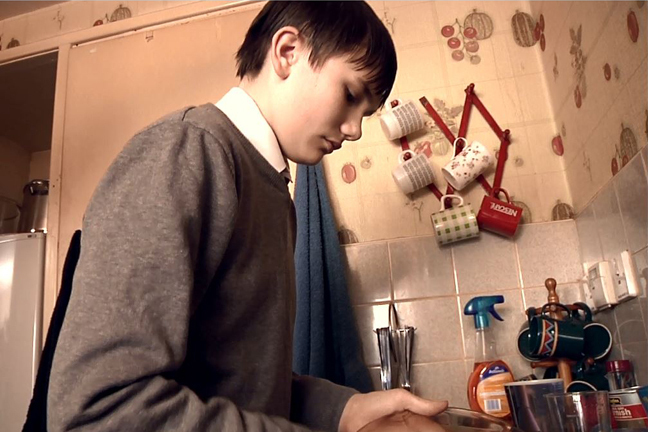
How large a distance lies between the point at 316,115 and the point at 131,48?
1.14 m

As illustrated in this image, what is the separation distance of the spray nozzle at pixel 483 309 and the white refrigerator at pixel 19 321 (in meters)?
1.06

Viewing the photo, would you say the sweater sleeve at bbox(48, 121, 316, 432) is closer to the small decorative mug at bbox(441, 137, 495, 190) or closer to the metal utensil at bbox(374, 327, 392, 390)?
the metal utensil at bbox(374, 327, 392, 390)

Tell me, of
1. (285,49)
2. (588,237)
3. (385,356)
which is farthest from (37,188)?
(588,237)

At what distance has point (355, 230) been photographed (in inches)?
51.7

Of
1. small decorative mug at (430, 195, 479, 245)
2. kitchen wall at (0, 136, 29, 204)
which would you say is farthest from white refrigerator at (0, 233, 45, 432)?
small decorative mug at (430, 195, 479, 245)

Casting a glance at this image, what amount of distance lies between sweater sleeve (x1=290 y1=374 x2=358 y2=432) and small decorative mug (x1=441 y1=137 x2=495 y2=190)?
0.66 m

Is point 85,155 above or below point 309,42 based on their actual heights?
above

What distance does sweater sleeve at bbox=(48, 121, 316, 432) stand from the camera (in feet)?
1.26

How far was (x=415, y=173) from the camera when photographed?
49.1 inches

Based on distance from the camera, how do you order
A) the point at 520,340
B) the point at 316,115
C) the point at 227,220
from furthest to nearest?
1. the point at 520,340
2. the point at 316,115
3. the point at 227,220

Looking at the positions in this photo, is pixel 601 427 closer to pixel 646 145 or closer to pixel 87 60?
pixel 646 145

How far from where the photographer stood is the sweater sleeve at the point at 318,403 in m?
0.67

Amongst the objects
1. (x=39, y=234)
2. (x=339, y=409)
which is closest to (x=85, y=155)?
(x=39, y=234)

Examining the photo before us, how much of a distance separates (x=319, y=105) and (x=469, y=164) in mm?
665
